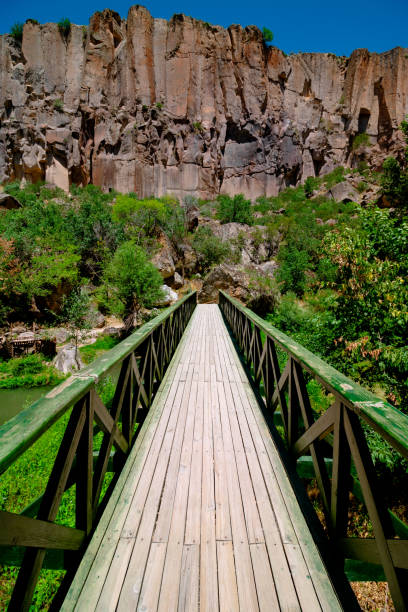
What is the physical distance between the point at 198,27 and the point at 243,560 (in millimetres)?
55732

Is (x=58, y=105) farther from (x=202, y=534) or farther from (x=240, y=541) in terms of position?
(x=240, y=541)

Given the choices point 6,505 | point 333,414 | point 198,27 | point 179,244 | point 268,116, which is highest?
point 198,27

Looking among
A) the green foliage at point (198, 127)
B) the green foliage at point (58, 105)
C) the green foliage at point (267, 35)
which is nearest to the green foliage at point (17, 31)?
the green foliage at point (58, 105)

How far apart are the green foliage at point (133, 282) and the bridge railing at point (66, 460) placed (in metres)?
12.5

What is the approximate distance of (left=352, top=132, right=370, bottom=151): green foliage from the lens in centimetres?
4259

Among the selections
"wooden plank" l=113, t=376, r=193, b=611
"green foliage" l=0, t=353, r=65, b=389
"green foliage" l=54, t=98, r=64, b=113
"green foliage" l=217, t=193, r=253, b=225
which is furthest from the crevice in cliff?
"wooden plank" l=113, t=376, r=193, b=611

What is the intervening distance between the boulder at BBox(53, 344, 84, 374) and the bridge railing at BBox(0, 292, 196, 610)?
10601 mm

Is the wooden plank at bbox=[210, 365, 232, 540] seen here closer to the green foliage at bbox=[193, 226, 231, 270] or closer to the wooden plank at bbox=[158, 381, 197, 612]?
the wooden plank at bbox=[158, 381, 197, 612]

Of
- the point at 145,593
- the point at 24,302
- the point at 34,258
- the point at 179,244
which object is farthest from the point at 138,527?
the point at 179,244

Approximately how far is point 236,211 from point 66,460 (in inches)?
1409

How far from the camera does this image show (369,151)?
139ft

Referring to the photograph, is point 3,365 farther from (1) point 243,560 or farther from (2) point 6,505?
(1) point 243,560

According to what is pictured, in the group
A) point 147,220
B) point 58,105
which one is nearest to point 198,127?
point 58,105

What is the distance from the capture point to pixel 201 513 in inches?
75.2
